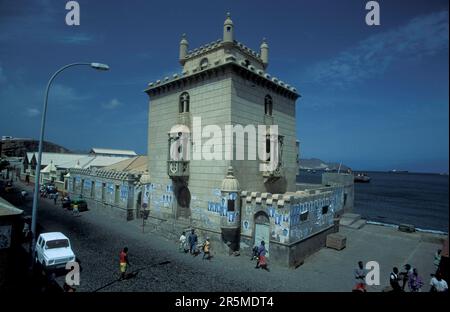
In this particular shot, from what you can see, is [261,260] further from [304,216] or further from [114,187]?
[114,187]

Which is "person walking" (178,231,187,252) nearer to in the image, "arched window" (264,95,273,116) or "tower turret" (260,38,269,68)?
"arched window" (264,95,273,116)

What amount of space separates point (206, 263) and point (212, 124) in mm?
11090

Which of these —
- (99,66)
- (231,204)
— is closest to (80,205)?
(231,204)

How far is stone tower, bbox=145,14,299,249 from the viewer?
71.8ft

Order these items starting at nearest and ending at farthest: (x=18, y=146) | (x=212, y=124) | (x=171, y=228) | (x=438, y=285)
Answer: (x=438, y=285)
(x=212, y=124)
(x=171, y=228)
(x=18, y=146)

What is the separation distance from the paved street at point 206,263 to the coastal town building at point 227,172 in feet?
5.73

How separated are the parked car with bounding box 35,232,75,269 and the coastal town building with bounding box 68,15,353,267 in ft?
28.5

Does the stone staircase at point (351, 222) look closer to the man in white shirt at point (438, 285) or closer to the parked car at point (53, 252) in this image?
the man in white shirt at point (438, 285)

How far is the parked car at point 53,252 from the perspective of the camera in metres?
16.1

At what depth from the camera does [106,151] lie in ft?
291

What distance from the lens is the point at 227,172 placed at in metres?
21.1
